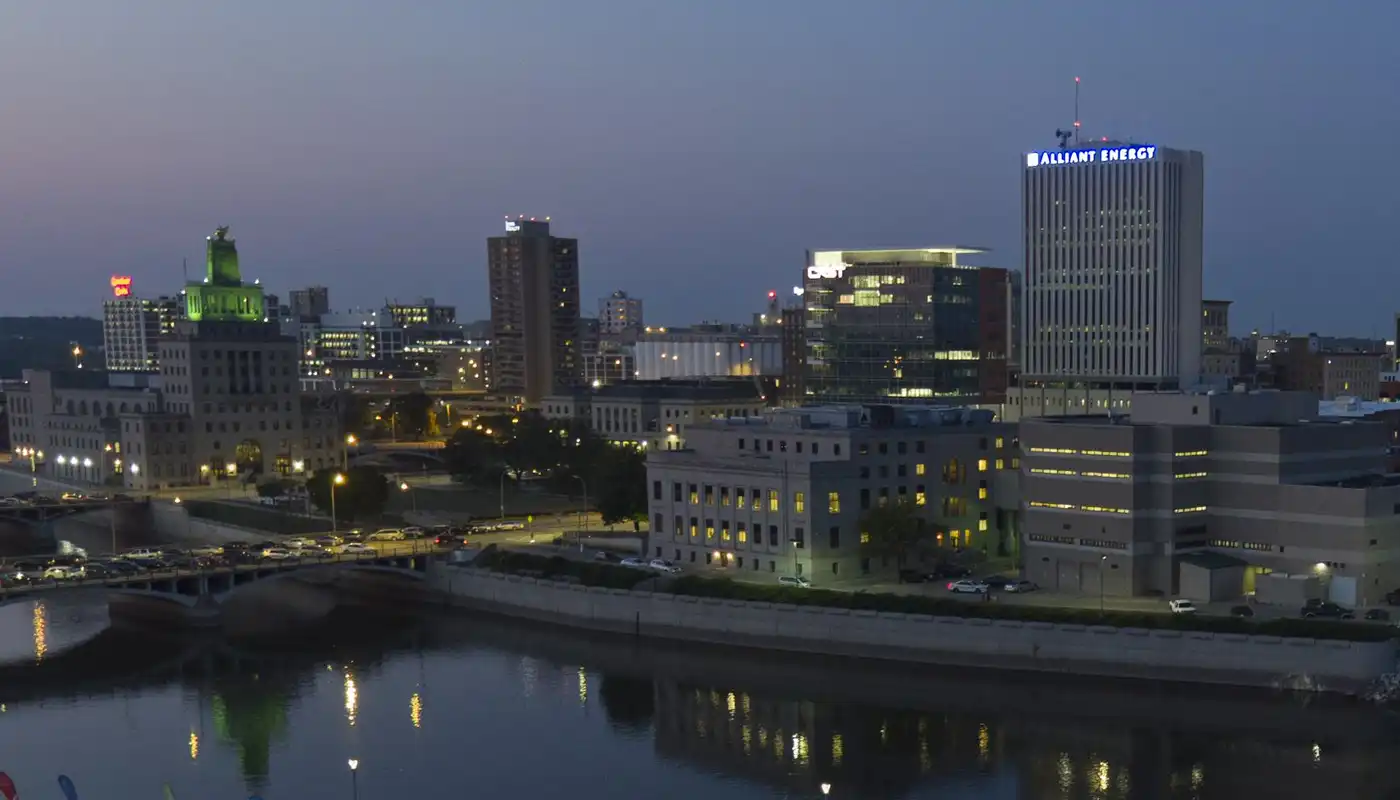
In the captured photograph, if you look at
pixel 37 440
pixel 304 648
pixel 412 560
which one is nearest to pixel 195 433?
pixel 37 440

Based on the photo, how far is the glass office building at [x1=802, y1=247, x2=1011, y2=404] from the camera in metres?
117

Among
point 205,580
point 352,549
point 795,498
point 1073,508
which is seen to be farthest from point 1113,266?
point 205,580

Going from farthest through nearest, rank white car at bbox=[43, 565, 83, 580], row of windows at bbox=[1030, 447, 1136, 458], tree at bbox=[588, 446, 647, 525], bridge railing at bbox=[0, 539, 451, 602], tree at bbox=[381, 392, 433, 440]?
tree at bbox=[381, 392, 433, 440]
tree at bbox=[588, 446, 647, 525]
white car at bbox=[43, 565, 83, 580]
bridge railing at bbox=[0, 539, 451, 602]
row of windows at bbox=[1030, 447, 1136, 458]

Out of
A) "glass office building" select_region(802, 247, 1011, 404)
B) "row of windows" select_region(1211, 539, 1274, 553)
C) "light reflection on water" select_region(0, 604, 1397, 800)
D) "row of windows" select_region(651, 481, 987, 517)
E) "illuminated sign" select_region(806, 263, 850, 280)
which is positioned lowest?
"light reflection on water" select_region(0, 604, 1397, 800)

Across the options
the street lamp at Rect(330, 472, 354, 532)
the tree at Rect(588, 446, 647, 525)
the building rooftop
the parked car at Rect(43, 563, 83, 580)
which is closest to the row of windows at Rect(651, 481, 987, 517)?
the building rooftop

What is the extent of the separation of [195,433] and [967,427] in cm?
6500

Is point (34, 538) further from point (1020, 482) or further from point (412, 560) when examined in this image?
point (1020, 482)

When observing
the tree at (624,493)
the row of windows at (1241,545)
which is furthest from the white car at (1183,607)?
the tree at (624,493)

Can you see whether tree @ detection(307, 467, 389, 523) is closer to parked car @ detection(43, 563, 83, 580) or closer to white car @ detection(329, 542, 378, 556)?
white car @ detection(329, 542, 378, 556)

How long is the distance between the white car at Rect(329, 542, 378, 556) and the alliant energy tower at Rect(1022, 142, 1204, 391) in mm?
67492

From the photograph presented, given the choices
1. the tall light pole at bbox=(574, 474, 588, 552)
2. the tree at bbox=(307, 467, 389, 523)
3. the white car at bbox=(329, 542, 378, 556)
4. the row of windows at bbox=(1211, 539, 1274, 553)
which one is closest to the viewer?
the row of windows at bbox=(1211, 539, 1274, 553)

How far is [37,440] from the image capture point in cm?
13412

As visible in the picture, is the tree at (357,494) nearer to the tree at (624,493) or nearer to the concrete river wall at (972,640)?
the tree at (624,493)

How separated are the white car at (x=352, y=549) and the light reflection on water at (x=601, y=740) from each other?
43.7 feet
